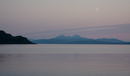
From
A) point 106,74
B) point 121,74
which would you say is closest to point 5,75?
point 106,74

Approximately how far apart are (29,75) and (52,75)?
9.22ft

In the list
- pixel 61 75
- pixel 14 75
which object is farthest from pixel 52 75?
pixel 14 75

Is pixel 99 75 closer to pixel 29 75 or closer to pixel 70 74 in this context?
pixel 70 74

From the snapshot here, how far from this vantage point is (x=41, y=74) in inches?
955

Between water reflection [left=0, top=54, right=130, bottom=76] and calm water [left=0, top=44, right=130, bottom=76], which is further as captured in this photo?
calm water [left=0, top=44, right=130, bottom=76]

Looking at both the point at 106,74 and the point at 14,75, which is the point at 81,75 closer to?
the point at 106,74

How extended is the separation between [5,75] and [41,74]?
4.34m

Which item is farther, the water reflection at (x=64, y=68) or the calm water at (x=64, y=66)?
the calm water at (x=64, y=66)

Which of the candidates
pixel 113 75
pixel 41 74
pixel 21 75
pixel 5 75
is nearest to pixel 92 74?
pixel 113 75

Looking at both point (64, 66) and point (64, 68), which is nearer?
point (64, 68)

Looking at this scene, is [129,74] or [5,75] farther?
[129,74]

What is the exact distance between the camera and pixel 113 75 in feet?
79.8

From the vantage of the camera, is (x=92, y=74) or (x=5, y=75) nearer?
→ (x=5, y=75)

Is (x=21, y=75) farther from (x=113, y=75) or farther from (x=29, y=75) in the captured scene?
(x=113, y=75)
